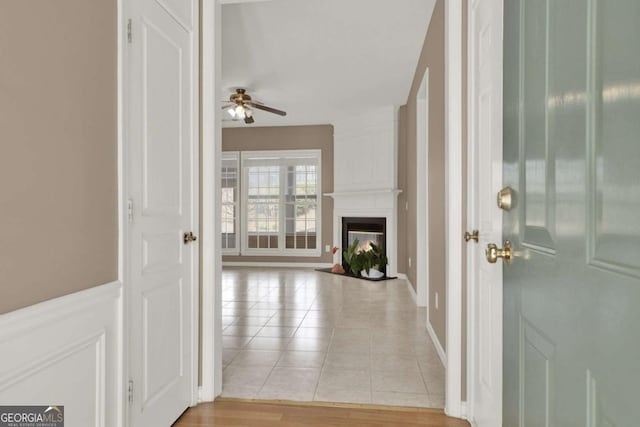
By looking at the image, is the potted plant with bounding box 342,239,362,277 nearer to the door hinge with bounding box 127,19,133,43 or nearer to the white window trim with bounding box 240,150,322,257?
the white window trim with bounding box 240,150,322,257

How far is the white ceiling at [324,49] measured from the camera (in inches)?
130

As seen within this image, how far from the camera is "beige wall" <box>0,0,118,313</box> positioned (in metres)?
1.09

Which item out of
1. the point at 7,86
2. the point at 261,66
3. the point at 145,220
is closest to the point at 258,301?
the point at 261,66

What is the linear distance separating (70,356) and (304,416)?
1.24 m

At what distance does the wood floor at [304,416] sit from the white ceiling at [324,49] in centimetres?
240

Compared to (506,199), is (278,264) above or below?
below

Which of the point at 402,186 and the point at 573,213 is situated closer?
the point at 573,213

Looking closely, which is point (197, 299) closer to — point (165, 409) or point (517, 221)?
point (165, 409)

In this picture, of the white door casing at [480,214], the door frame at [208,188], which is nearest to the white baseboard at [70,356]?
the door frame at [208,188]

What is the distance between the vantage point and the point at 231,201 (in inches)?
320

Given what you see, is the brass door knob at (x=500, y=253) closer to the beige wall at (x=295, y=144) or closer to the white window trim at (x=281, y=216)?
the beige wall at (x=295, y=144)

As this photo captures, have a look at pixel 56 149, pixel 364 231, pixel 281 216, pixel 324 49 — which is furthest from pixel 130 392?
pixel 281 216

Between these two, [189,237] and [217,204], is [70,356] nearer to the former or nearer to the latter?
[189,237]

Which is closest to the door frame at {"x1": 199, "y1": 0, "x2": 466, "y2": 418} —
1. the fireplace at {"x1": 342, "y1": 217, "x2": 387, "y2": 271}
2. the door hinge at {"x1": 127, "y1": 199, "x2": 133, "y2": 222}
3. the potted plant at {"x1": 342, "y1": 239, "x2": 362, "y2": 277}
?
the door hinge at {"x1": 127, "y1": 199, "x2": 133, "y2": 222}
